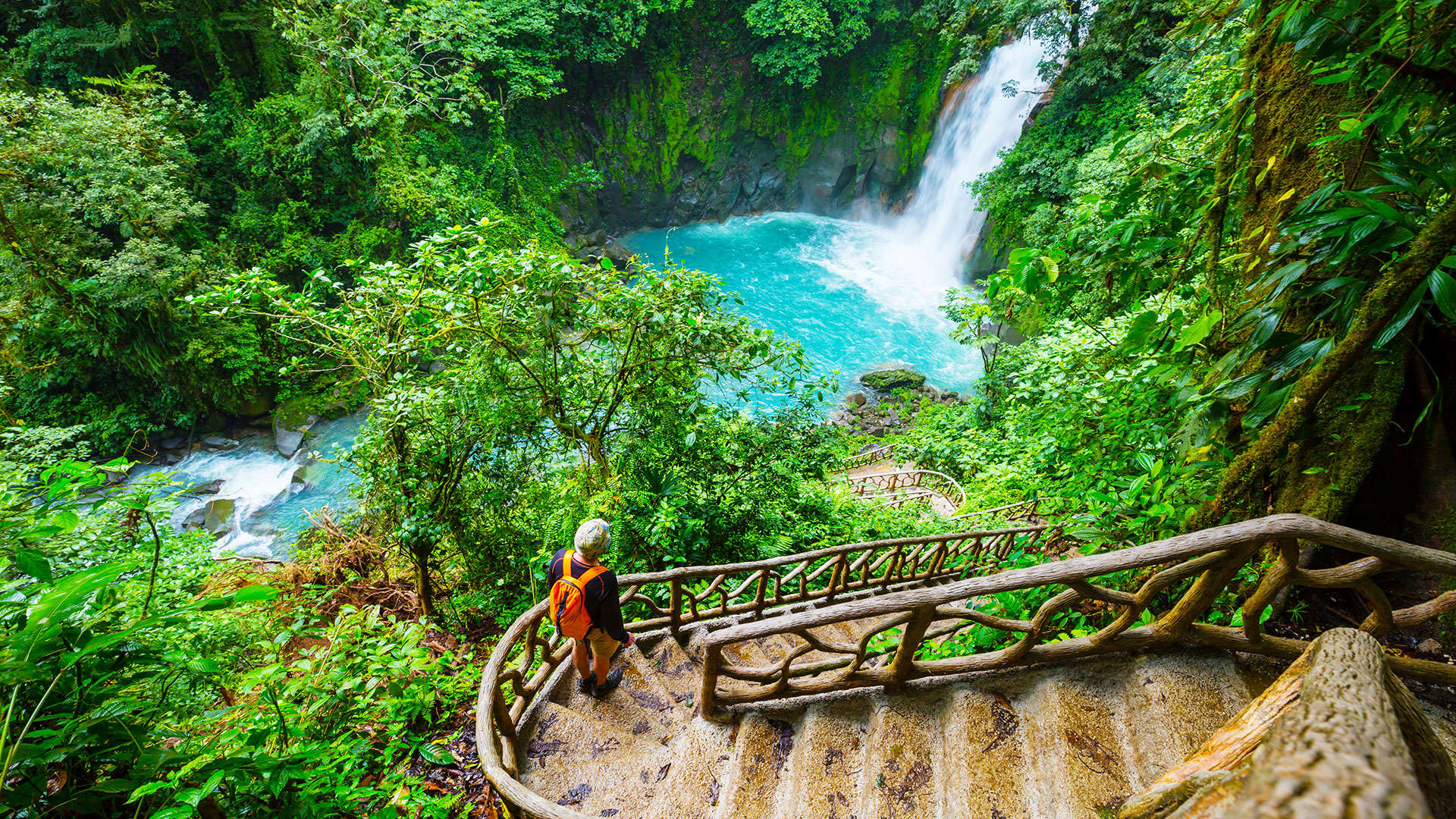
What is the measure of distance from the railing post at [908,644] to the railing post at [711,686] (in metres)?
0.81

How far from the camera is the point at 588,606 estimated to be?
10.3 feet

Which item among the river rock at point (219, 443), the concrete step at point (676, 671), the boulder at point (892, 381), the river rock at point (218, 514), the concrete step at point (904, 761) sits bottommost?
the river rock at point (218, 514)

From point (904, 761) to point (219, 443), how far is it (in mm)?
15266

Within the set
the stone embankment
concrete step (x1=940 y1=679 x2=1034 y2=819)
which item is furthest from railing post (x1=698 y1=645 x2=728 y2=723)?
the stone embankment

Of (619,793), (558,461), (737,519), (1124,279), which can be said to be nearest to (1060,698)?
(619,793)

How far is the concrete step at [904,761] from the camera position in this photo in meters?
2.18

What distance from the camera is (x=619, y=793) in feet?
8.66

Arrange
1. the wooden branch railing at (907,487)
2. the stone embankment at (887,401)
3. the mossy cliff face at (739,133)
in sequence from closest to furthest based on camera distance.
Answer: the wooden branch railing at (907,487)
the stone embankment at (887,401)
the mossy cliff face at (739,133)

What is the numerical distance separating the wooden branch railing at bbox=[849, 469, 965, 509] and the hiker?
20.3 feet

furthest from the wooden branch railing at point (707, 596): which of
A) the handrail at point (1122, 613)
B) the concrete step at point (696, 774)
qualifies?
the handrail at point (1122, 613)

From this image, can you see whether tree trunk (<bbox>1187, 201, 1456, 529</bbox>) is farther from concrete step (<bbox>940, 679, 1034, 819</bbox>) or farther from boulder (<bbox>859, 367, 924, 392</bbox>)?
boulder (<bbox>859, 367, 924, 392</bbox>)

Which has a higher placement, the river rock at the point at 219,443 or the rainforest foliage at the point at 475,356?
the rainforest foliage at the point at 475,356

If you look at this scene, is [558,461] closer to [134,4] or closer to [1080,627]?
[1080,627]

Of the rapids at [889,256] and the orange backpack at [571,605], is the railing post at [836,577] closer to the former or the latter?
the orange backpack at [571,605]
